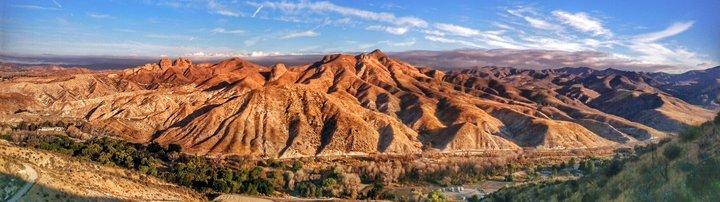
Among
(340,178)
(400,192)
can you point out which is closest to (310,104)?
(340,178)

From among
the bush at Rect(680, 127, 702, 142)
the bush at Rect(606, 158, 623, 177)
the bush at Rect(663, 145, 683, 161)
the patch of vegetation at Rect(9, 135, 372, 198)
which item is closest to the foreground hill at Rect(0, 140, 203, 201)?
the patch of vegetation at Rect(9, 135, 372, 198)

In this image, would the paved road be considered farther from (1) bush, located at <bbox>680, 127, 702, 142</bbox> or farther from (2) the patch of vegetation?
(1) bush, located at <bbox>680, 127, 702, 142</bbox>

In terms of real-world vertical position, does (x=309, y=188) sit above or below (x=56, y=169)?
below

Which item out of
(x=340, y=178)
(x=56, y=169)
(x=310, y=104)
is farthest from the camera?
(x=310, y=104)

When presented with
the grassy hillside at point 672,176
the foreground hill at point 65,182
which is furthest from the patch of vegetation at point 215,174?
the grassy hillside at point 672,176

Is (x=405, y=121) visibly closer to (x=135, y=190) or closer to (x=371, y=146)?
(x=371, y=146)
